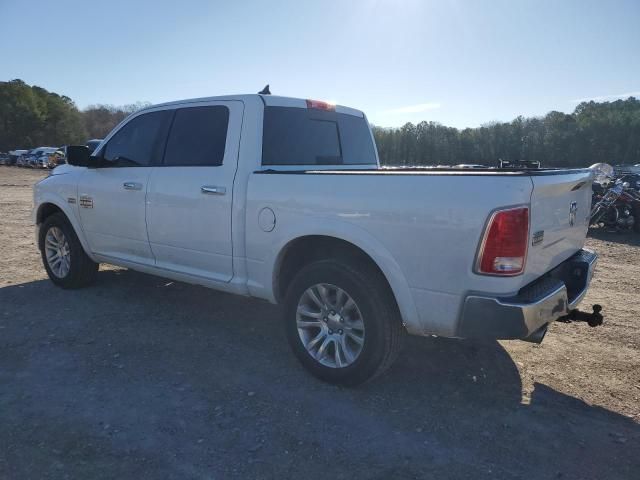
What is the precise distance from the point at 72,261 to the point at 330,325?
3.49 meters

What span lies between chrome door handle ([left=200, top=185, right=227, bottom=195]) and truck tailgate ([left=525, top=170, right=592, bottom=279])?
7.43 feet

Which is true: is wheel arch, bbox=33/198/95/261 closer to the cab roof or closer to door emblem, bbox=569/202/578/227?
the cab roof

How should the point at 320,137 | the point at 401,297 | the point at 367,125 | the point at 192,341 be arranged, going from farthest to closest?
the point at 367,125, the point at 320,137, the point at 192,341, the point at 401,297

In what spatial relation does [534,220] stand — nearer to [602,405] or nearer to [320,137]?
[602,405]

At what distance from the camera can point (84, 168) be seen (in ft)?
17.6

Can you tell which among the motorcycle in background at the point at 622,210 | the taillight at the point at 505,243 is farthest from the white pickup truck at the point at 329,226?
the motorcycle in background at the point at 622,210

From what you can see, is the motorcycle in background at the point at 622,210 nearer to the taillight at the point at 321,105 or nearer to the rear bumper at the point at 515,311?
the taillight at the point at 321,105

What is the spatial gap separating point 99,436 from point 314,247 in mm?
1809

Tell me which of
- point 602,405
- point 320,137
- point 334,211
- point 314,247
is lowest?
point 602,405

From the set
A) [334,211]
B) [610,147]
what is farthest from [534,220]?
[610,147]

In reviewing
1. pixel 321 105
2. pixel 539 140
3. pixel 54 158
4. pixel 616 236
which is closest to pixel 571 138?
pixel 539 140

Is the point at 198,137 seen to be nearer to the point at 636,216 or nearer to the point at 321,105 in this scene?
the point at 321,105

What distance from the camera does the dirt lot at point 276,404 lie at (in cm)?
265

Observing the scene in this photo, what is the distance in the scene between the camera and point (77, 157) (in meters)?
5.02
